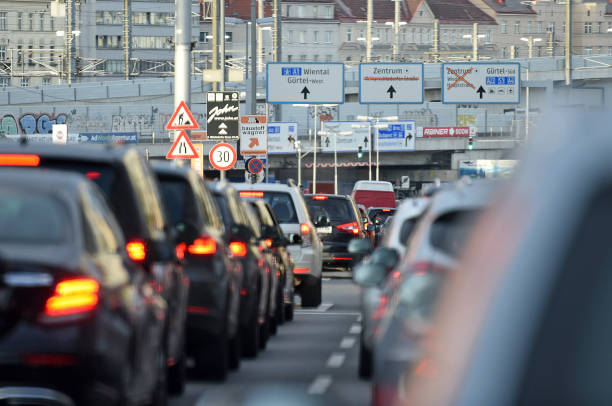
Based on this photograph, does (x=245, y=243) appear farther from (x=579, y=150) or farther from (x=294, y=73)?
(x=294, y=73)

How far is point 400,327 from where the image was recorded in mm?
6742

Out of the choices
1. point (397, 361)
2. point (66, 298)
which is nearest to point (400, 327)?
point (397, 361)

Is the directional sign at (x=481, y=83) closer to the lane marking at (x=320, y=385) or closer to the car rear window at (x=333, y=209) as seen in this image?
the car rear window at (x=333, y=209)

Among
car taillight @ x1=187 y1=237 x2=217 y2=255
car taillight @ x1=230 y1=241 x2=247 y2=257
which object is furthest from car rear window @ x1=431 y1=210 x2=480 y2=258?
car taillight @ x1=230 y1=241 x2=247 y2=257

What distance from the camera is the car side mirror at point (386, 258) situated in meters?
9.78

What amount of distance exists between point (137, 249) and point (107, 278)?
5.70ft

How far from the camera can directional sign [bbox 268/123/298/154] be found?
106 meters

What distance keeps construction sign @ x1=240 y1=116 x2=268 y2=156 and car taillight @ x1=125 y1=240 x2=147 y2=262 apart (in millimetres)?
33125

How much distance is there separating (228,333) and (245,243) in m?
1.87

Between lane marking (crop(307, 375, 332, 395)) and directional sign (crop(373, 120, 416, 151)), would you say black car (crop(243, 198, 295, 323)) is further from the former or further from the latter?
directional sign (crop(373, 120, 416, 151))

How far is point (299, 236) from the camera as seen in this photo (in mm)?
22469

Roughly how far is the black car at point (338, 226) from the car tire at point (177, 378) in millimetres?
20131

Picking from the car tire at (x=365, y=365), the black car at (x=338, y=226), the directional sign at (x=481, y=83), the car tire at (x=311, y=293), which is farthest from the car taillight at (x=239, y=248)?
the directional sign at (x=481, y=83)

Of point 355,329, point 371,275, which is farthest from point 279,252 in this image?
point 371,275
